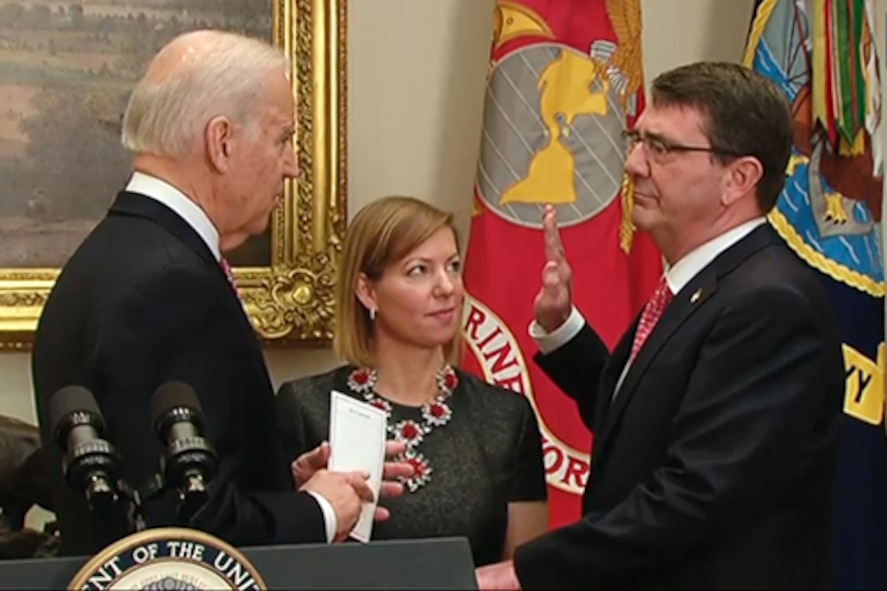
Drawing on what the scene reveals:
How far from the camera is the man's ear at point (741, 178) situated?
2.34 meters

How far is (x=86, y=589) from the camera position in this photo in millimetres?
1467

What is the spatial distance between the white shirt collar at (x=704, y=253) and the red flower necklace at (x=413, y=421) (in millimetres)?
673

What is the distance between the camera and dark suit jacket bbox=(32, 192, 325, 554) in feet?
6.14

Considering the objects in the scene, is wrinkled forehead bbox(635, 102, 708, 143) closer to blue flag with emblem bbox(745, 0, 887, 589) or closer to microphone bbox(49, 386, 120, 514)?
blue flag with emblem bbox(745, 0, 887, 589)

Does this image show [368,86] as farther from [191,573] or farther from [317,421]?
[191,573]

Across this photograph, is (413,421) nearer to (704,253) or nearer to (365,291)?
(365,291)

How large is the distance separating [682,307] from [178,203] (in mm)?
857

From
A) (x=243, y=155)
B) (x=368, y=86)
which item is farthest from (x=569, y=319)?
(x=368, y=86)

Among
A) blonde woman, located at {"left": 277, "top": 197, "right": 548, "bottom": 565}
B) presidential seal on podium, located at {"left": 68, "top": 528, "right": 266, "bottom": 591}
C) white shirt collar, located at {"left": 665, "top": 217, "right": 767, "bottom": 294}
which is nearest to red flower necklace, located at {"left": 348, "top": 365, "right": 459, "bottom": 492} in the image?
blonde woman, located at {"left": 277, "top": 197, "right": 548, "bottom": 565}

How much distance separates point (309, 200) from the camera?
11.8 ft

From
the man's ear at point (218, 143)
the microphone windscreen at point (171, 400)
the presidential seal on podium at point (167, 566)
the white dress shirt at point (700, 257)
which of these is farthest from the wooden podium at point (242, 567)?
the white dress shirt at point (700, 257)

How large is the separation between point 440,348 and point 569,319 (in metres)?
0.35

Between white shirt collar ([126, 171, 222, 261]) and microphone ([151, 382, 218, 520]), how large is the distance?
1.54 ft

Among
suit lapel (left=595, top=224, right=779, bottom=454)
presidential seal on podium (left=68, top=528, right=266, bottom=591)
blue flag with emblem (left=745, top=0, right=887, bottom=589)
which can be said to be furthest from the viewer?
blue flag with emblem (left=745, top=0, right=887, bottom=589)
